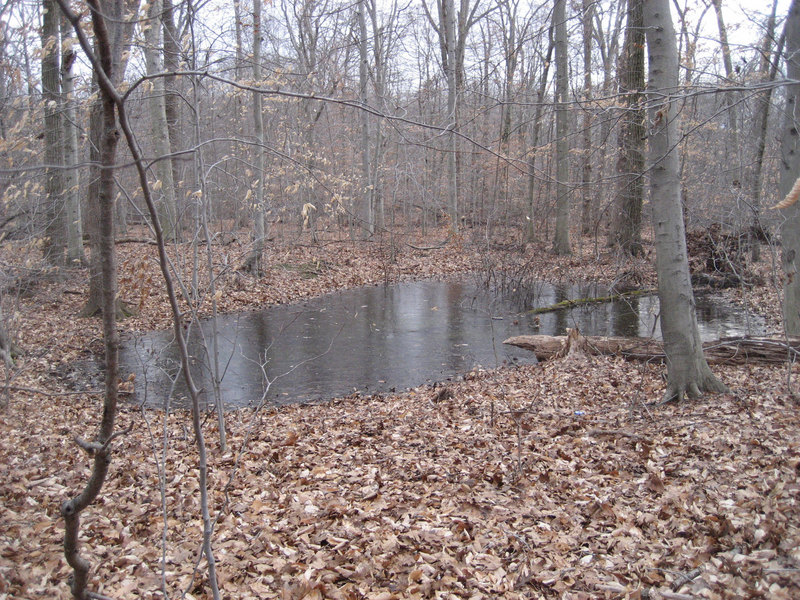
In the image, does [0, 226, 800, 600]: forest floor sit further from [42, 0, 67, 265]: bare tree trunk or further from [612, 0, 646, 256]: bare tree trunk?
[612, 0, 646, 256]: bare tree trunk

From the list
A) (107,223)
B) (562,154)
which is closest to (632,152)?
(562,154)

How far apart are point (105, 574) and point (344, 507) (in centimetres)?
154

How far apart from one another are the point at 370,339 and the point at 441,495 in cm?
679

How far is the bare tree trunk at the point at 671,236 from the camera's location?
205 inches

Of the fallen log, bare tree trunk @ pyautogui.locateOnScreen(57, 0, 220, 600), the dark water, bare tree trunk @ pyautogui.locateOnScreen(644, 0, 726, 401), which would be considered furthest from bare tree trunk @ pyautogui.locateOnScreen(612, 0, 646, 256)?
bare tree trunk @ pyautogui.locateOnScreen(57, 0, 220, 600)

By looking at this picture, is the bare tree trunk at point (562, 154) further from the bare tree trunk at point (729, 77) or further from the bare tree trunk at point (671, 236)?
the bare tree trunk at point (671, 236)

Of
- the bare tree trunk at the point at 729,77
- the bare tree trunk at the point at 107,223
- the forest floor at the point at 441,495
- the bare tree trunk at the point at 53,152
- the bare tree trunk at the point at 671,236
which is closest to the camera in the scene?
the bare tree trunk at the point at 107,223

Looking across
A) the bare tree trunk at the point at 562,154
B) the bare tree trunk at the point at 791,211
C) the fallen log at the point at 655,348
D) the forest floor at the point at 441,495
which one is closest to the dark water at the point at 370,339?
the fallen log at the point at 655,348

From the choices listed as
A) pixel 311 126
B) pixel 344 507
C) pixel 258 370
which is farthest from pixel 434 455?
pixel 311 126

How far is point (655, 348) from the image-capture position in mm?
8102

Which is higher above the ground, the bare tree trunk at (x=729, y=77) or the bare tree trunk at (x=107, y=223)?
the bare tree trunk at (x=729, y=77)

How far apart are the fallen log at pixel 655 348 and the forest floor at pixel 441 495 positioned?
27 cm

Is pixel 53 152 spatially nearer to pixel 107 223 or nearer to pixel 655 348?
pixel 107 223

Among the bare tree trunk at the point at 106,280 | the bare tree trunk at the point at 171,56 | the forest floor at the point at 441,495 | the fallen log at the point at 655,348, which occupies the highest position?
the bare tree trunk at the point at 171,56
